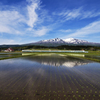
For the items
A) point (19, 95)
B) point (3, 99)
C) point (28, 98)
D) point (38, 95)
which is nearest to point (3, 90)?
point (3, 99)

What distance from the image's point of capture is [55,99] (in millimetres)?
6137

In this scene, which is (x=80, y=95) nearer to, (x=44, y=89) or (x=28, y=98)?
(x=44, y=89)

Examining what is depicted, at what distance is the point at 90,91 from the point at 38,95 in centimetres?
480

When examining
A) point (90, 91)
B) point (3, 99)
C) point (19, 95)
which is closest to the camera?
point (3, 99)

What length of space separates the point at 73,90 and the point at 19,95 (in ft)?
16.0

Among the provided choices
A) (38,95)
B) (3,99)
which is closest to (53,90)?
(38,95)

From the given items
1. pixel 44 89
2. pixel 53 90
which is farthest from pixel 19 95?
pixel 53 90

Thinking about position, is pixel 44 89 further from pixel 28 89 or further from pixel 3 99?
pixel 3 99

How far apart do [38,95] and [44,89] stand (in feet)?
3.35

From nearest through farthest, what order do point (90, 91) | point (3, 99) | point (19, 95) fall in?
point (3, 99) < point (19, 95) < point (90, 91)

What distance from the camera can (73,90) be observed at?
7.37 meters

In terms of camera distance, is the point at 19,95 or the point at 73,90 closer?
the point at 19,95

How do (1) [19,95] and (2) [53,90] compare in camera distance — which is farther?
(2) [53,90]

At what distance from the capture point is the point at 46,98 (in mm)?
6250
